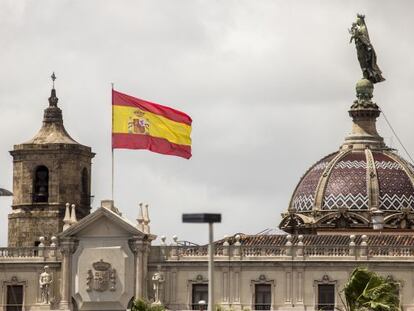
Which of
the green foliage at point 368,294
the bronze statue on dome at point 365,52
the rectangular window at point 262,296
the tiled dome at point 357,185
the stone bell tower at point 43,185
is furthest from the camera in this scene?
the bronze statue on dome at point 365,52

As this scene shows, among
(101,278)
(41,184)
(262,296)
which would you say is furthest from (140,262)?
(41,184)

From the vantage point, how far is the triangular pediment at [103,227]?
166750 millimetres

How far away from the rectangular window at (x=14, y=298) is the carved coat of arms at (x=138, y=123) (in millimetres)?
14440

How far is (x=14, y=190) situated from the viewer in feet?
609

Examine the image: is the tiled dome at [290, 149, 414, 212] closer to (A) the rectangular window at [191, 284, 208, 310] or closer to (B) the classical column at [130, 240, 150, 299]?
(A) the rectangular window at [191, 284, 208, 310]

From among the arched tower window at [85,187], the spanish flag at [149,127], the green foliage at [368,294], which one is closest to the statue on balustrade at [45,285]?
the spanish flag at [149,127]

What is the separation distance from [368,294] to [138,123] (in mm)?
25346

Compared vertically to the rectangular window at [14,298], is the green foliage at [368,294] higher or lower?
lower

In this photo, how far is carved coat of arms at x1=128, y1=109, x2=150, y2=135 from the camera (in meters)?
163

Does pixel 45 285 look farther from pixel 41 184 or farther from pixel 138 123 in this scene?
pixel 41 184

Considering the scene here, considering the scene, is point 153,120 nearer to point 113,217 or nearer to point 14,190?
point 113,217

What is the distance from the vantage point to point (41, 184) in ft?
608

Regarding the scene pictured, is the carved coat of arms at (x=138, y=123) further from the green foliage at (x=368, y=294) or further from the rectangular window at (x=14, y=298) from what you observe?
the green foliage at (x=368, y=294)

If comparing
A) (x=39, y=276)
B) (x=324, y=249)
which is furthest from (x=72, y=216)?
(x=324, y=249)
